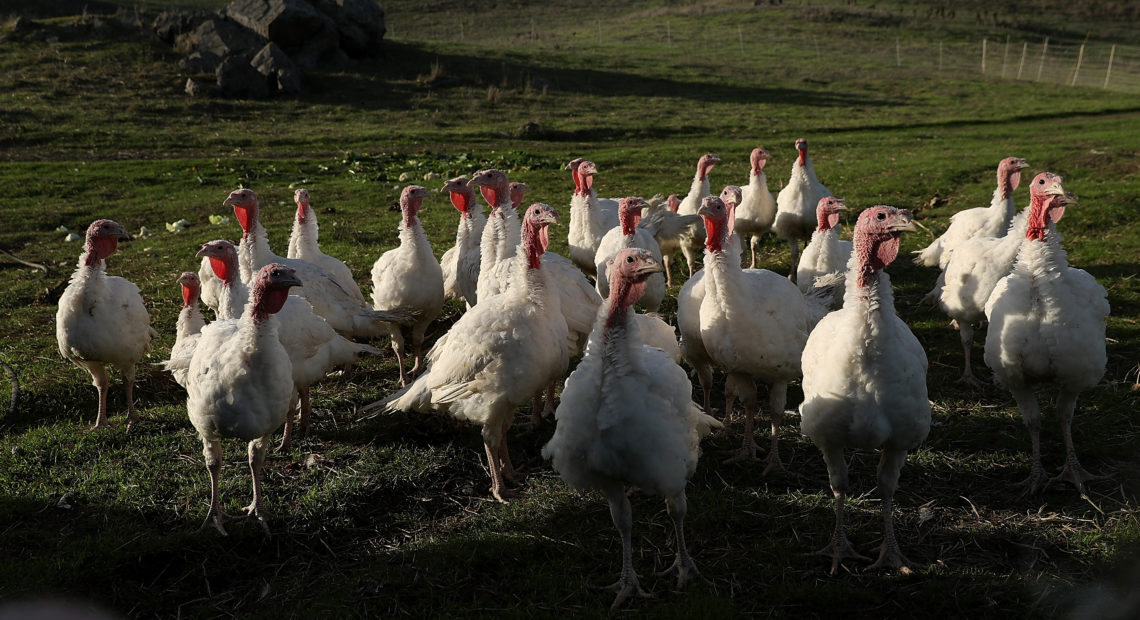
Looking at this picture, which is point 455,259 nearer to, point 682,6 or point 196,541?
point 196,541

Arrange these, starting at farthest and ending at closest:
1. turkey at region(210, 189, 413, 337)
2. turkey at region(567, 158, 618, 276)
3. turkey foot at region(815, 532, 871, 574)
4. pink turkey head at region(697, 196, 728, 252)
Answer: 1. turkey at region(567, 158, 618, 276)
2. turkey at region(210, 189, 413, 337)
3. pink turkey head at region(697, 196, 728, 252)
4. turkey foot at region(815, 532, 871, 574)

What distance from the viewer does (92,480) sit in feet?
20.5

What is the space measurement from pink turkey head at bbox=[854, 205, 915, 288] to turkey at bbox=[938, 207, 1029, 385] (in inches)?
122

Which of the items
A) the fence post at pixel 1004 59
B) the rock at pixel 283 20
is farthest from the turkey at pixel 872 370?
the fence post at pixel 1004 59

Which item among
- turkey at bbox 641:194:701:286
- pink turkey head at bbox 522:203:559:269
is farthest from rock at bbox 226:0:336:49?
pink turkey head at bbox 522:203:559:269

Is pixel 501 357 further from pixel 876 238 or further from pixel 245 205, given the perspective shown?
pixel 245 205

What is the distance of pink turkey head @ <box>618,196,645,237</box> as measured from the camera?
798 centimetres

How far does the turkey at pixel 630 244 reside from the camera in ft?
26.4

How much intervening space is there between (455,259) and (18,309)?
6.24 meters

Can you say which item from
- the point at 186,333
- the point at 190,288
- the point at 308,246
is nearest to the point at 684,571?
Result: the point at 186,333

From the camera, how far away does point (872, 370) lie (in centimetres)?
470

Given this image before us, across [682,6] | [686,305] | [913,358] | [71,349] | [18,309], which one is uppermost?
[682,6]

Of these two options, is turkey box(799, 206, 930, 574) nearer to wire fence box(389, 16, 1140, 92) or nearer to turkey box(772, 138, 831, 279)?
turkey box(772, 138, 831, 279)

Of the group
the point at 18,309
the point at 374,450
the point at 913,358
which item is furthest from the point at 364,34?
the point at 913,358
